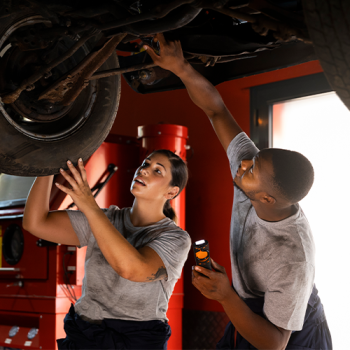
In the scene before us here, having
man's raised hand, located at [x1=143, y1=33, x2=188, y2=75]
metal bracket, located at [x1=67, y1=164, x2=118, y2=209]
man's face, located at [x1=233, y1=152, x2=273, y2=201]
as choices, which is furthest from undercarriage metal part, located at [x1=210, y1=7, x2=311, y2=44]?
metal bracket, located at [x1=67, y1=164, x2=118, y2=209]

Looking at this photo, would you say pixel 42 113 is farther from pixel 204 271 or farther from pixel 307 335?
pixel 307 335

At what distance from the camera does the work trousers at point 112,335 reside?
1.52m

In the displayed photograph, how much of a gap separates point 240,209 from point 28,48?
1.00m

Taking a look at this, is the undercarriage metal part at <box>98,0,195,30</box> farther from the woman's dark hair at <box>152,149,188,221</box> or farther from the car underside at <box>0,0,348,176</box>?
the woman's dark hair at <box>152,149,188,221</box>

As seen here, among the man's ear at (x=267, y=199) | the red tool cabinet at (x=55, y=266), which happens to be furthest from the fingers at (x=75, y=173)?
the red tool cabinet at (x=55, y=266)

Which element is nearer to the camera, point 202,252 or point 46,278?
point 202,252

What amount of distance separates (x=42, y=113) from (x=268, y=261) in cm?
97

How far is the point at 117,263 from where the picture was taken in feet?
4.67

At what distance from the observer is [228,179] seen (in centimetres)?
349

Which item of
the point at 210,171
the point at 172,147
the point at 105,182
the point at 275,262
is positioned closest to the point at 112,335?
the point at 275,262

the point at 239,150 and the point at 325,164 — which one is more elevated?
the point at 325,164

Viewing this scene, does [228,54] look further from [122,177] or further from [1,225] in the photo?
[1,225]

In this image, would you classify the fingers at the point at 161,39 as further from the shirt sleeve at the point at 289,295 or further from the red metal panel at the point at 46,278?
the red metal panel at the point at 46,278

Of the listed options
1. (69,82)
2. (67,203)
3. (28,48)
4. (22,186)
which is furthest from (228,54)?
(22,186)
